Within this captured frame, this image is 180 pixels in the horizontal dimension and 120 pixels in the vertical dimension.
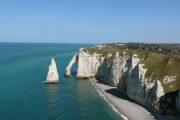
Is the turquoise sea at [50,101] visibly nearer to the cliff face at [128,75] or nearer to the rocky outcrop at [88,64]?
the rocky outcrop at [88,64]

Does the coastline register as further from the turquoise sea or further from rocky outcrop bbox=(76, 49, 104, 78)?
rocky outcrop bbox=(76, 49, 104, 78)

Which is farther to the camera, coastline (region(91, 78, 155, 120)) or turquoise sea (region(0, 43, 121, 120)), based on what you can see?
coastline (region(91, 78, 155, 120))

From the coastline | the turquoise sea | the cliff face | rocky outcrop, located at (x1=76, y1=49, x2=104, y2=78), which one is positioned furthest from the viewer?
rocky outcrop, located at (x1=76, y1=49, x2=104, y2=78)

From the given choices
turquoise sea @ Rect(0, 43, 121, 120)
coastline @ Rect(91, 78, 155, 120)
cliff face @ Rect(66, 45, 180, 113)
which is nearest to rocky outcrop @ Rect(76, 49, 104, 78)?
cliff face @ Rect(66, 45, 180, 113)

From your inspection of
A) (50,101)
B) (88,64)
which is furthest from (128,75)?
(88,64)

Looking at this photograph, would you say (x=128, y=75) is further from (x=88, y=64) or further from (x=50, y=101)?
(x=88, y=64)

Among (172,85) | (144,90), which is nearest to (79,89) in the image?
(144,90)

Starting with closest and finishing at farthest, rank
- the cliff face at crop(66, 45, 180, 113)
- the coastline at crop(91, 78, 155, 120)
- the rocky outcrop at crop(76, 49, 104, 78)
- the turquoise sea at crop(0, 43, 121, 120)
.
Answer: the turquoise sea at crop(0, 43, 121, 120), the coastline at crop(91, 78, 155, 120), the cliff face at crop(66, 45, 180, 113), the rocky outcrop at crop(76, 49, 104, 78)

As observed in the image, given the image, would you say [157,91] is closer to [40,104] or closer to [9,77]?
[40,104]

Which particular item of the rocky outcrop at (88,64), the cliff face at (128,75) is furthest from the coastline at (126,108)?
the rocky outcrop at (88,64)
